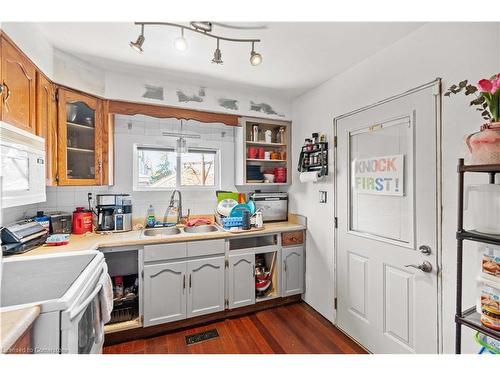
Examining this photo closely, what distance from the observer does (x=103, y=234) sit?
199 cm

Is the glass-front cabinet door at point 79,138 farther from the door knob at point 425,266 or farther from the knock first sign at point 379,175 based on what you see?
the door knob at point 425,266

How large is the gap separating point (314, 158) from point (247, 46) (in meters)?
1.18

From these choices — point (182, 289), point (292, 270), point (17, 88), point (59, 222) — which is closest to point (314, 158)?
point (292, 270)

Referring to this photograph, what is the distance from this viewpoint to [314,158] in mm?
2262

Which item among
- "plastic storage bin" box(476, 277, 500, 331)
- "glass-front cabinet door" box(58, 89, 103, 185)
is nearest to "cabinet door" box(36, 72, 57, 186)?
"glass-front cabinet door" box(58, 89, 103, 185)

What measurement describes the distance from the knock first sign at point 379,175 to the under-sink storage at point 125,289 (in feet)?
6.28

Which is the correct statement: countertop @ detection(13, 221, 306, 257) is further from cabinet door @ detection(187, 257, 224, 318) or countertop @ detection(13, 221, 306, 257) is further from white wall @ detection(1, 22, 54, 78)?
white wall @ detection(1, 22, 54, 78)

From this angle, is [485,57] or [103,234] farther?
[103,234]

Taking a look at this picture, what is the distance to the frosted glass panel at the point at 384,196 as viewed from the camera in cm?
149

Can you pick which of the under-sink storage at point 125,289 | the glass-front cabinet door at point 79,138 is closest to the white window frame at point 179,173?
the glass-front cabinet door at point 79,138

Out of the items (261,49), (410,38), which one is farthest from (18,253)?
(410,38)

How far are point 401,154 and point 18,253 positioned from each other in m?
2.60

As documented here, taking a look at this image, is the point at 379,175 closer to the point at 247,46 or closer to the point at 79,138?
the point at 247,46
